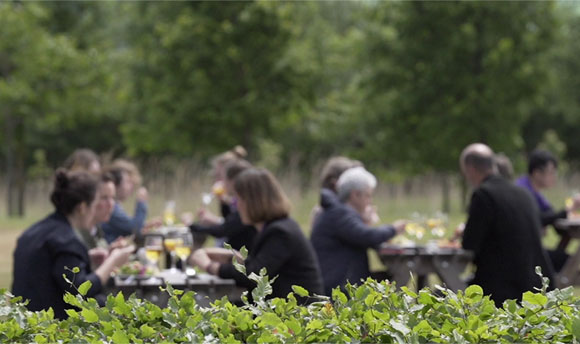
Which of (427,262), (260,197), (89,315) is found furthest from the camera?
(427,262)

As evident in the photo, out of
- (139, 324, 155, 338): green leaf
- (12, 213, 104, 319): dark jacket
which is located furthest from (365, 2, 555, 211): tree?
(139, 324, 155, 338): green leaf

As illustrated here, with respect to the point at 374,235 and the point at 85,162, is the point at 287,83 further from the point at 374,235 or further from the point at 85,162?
the point at 374,235

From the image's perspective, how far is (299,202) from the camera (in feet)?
78.1

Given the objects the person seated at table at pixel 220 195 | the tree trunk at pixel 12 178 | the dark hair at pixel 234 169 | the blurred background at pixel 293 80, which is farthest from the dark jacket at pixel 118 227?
the tree trunk at pixel 12 178

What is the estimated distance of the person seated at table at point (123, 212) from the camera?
370 inches

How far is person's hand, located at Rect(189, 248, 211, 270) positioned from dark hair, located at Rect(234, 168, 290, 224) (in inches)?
21.8

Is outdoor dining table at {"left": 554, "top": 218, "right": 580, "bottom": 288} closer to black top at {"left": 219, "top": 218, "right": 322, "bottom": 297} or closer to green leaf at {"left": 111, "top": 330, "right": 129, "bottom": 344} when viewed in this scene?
black top at {"left": 219, "top": 218, "right": 322, "bottom": 297}

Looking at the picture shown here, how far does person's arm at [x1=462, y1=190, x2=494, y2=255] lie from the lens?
23.5ft

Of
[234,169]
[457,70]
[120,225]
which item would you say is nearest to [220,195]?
[120,225]

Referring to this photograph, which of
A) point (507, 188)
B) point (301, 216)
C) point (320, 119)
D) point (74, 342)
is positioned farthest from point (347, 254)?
point (320, 119)

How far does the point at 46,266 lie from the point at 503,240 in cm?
335

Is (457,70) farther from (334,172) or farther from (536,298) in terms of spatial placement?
(536,298)

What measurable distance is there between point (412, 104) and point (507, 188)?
21.1m

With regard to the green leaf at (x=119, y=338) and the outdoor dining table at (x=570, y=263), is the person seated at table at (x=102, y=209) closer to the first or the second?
the green leaf at (x=119, y=338)
